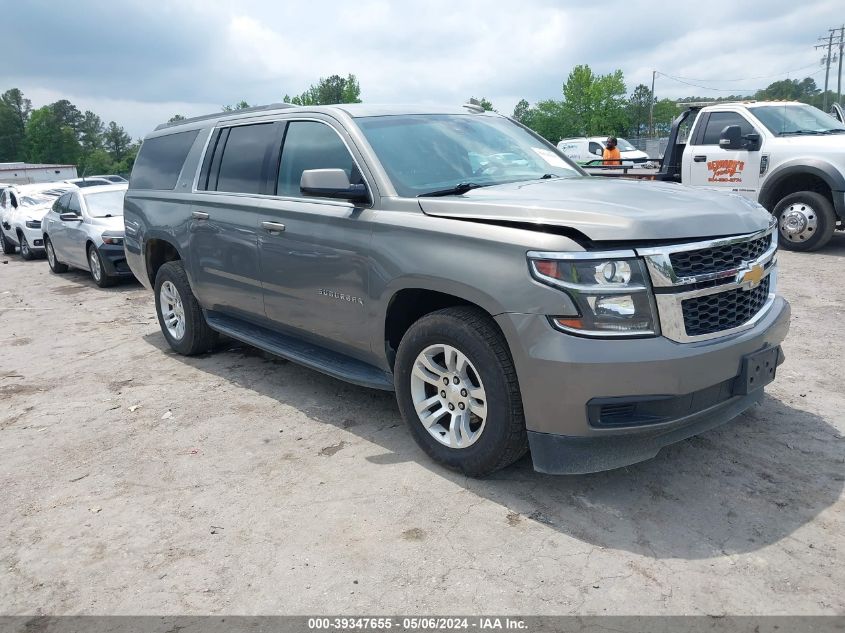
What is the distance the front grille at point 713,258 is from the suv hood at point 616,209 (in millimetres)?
74

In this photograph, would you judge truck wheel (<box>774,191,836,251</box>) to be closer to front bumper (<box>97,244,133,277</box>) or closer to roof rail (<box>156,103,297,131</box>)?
roof rail (<box>156,103,297,131</box>)

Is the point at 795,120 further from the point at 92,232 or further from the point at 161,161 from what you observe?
the point at 92,232

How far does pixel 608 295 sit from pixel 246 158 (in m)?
3.24

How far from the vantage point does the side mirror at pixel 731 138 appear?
32.1 ft

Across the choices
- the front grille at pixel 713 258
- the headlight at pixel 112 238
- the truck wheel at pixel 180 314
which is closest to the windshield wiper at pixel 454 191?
the front grille at pixel 713 258

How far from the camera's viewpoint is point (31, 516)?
3.66 metres

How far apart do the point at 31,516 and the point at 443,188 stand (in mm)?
2814

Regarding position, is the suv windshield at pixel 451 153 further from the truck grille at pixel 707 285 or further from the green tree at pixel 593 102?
the green tree at pixel 593 102

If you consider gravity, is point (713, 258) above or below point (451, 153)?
below

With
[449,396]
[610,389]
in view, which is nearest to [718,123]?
[449,396]

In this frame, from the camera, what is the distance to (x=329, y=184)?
390 cm

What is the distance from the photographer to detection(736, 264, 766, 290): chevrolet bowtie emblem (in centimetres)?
337

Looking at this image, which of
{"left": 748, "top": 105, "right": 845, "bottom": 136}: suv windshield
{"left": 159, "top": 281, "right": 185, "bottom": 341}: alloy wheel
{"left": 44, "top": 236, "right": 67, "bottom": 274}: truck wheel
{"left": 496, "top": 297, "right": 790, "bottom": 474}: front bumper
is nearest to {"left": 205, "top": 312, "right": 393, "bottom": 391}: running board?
{"left": 159, "top": 281, "right": 185, "bottom": 341}: alloy wheel

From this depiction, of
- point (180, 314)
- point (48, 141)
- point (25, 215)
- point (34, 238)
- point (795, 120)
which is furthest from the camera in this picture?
point (48, 141)
